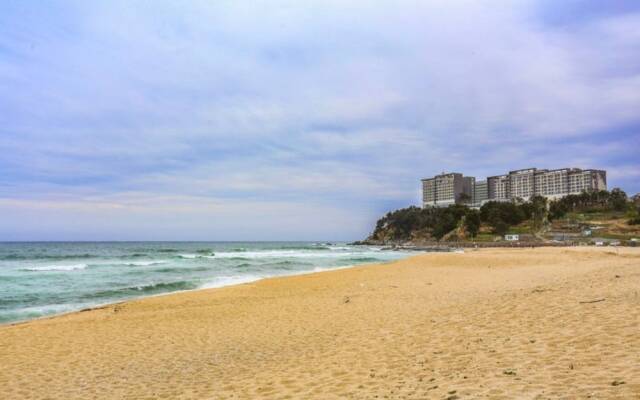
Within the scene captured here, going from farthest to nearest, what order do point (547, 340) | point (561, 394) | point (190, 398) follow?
point (547, 340)
point (190, 398)
point (561, 394)

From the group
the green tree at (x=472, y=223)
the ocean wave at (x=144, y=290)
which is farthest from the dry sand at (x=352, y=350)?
the green tree at (x=472, y=223)

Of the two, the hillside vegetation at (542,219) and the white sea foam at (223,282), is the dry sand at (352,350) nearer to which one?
the white sea foam at (223,282)

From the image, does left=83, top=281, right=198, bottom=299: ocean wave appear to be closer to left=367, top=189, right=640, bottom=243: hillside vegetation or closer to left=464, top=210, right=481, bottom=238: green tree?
left=367, top=189, right=640, bottom=243: hillside vegetation

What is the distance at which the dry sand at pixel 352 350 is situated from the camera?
570 centimetres

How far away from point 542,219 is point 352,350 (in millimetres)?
112243

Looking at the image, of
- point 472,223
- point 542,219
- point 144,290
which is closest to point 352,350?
point 144,290

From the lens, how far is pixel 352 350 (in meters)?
8.48

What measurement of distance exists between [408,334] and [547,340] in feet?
9.14

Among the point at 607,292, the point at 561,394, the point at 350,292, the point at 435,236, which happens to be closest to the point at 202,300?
the point at 350,292

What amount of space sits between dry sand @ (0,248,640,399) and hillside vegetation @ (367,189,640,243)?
3348 inches

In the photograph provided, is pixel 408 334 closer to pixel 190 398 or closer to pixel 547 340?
pixel 547 340

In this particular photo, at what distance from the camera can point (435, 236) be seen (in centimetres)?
13475

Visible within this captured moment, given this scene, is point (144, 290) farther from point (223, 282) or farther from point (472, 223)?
point (472, 223)

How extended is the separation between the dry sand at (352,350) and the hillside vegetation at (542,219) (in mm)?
85034
